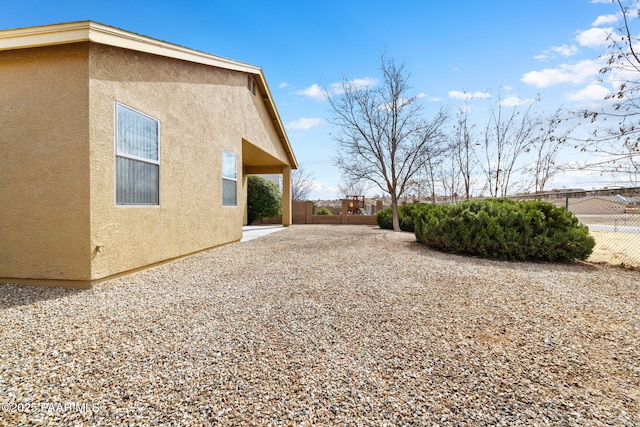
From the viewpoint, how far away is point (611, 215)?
7.01 metres

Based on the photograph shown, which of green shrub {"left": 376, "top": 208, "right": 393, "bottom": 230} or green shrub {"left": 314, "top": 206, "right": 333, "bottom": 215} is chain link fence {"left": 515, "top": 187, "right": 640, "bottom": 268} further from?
green shrub {"left": 314, "top": 206, "right": 333, "bottom": 215}

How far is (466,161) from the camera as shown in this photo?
578 inches

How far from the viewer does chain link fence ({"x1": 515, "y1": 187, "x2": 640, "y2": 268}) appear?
5914 mm

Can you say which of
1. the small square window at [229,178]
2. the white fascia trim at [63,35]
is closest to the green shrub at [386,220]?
the small square window at [229,178]

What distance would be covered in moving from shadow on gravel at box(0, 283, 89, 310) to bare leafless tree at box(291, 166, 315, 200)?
93.8 ft

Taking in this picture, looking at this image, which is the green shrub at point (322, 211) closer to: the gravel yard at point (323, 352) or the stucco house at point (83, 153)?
the stucco house at point (83, 153)

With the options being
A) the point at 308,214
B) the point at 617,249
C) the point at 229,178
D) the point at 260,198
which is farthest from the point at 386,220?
the point at 229,178

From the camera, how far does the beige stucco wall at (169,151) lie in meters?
4.02

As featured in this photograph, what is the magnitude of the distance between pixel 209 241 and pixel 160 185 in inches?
82.5

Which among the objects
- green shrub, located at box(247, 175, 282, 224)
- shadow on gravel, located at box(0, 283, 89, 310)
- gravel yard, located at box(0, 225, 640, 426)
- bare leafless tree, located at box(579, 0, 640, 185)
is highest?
bare leafless tree, located at box(579, 0, 640, 185)

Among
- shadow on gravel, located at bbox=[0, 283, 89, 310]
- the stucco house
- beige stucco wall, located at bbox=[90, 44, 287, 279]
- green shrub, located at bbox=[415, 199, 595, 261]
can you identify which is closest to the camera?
shadow on gravel, located at bbox=[0, 283, 89, 310]

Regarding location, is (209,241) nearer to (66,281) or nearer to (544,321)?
(66,281)

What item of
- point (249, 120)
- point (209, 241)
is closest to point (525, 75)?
point (249, 120)

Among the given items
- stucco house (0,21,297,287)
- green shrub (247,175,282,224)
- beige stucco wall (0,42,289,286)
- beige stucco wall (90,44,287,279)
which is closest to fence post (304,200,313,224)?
green shrub (247,175,282,224)
